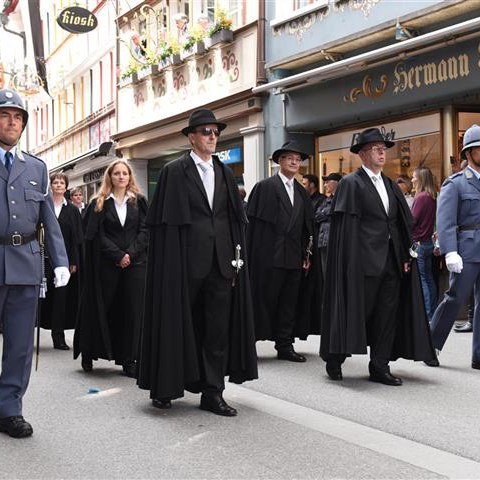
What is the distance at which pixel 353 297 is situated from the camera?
22.2ft

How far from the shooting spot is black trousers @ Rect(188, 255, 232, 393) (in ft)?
19.2

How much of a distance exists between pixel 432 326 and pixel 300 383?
142cm

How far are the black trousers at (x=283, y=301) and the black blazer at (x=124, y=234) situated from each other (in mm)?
1332

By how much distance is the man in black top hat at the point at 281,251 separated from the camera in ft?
27.1

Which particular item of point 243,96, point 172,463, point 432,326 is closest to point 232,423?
point 172,463

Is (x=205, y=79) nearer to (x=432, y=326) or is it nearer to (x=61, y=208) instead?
(x=61, y=208)

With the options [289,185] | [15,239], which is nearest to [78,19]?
[289,185]

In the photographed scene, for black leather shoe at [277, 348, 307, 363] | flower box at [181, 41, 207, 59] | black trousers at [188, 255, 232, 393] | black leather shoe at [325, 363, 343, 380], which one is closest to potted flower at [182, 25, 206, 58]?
flower box at [181, 41, 207, 59]

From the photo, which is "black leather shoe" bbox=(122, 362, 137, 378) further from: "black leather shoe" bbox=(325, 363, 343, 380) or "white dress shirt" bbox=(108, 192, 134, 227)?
"black leather shoe" bbox=(325, 363, 343, 380)

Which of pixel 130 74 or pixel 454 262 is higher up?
pixel 130 74

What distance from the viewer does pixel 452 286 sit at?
24.5 ft

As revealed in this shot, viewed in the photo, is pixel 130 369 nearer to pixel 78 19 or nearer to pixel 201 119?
pixel 201 119

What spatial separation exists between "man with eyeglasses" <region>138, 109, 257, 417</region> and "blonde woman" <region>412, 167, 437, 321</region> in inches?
198

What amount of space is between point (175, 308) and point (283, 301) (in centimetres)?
276
